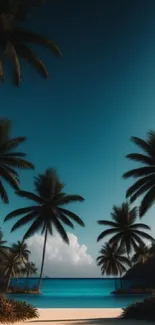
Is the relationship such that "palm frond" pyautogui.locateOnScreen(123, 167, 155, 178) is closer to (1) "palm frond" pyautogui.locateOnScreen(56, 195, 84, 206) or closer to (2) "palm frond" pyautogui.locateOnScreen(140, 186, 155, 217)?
(2) "palm frond" pyautogui.locateOnScreen(140, 186, 155, 217)

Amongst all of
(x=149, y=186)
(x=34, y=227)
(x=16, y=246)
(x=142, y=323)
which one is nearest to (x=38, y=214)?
(x=34, y=227)

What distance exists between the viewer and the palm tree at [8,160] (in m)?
25.6

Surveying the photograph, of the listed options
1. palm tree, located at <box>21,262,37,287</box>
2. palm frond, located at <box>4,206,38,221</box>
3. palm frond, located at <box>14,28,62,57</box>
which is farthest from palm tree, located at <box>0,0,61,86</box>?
palm tree, located at <box>21,262,37,287</box>

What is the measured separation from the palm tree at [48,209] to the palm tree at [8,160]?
31.7 ft

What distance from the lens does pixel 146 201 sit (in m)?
25.8

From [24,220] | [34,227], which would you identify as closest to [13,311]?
[24,220]

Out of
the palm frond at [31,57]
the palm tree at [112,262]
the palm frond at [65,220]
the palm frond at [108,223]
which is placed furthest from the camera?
the palm tree at [112,262]

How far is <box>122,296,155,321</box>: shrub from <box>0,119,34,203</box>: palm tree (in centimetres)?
1280

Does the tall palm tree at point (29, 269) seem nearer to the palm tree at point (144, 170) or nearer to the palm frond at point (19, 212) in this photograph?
the palm frond at point (19, 212)

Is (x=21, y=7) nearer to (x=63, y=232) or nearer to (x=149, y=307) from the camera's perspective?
(x=149, y=307)

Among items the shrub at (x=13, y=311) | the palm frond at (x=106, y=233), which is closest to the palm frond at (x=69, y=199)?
the palm frond at (x=106, y=233)

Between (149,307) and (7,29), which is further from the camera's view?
(149,307)

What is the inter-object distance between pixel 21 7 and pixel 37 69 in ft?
10.3

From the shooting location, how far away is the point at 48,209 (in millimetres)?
36906
